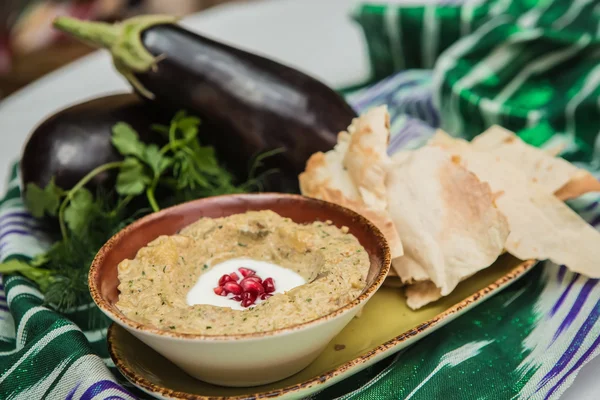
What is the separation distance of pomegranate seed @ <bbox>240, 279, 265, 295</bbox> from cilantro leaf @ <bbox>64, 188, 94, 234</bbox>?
756 millimetres

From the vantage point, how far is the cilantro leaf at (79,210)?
2008 mm

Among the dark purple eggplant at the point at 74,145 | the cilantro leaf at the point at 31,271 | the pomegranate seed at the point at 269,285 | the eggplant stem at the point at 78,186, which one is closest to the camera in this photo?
→ the pomegranate seed at the point at 269,285

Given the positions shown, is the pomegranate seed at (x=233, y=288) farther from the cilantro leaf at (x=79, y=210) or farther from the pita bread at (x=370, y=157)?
the cilantro leaf at (x=79, y=210)

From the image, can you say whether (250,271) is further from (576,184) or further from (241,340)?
(576,184)

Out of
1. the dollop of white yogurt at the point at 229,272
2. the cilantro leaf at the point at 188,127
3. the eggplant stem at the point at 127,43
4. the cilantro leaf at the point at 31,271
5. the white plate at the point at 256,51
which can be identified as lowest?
the white plate at the point at 256,51

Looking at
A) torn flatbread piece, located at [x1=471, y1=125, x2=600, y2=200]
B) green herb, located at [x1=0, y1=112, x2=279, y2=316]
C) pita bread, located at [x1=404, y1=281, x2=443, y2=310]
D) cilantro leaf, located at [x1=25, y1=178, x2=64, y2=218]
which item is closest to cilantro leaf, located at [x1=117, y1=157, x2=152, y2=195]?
green herb, located at [x1=0, y1=112, x2=279, y2=316]

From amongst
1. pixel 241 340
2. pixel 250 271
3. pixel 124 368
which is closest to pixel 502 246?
pixel 250 271

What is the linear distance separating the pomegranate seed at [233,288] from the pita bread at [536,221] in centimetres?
70

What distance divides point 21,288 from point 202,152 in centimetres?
67

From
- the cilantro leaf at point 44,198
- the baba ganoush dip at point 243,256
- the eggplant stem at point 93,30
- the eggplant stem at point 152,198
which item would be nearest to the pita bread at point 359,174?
the baba ganoush dip at point 243,256

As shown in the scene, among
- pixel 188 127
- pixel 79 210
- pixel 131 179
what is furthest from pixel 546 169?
pixel 79 210

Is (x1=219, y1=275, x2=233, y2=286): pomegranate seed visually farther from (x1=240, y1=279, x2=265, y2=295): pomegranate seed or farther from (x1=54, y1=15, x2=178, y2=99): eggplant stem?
(x1=54, y1=15, x2=178, y2=99): eggplant stem

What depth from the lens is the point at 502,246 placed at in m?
1.62

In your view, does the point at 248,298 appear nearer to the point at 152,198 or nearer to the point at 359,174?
the point at 359,174
